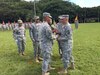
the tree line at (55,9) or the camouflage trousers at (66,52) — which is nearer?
the camouflage trousers at (66,52)

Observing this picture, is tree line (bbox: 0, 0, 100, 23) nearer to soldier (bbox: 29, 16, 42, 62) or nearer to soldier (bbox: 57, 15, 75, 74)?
soldier (bbox: 29, 16, 42, 62)

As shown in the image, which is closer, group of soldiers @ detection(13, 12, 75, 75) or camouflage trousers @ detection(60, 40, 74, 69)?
group of soldiers @ detection(13, 12, 75, 75)

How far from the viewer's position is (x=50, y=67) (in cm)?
1370

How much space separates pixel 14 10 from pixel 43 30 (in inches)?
3059

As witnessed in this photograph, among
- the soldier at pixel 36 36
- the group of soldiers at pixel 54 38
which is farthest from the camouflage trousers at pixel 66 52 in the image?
the soldier at pixel 36 36

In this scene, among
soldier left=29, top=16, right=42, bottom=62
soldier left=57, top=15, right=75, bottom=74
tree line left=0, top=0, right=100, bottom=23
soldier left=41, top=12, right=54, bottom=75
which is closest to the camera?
soldier left=41, top=12, right=54, bottom=75

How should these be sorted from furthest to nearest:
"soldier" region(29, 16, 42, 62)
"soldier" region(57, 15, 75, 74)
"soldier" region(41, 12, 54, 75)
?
"soldier" region(29, 16, 42, 62), "soldier" region(57, 15, 75, 74), "soldier" region(41, 12, 54, 75)

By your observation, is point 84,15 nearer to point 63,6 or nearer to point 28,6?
point 63,6

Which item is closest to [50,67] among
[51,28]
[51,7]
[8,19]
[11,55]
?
[51,28]

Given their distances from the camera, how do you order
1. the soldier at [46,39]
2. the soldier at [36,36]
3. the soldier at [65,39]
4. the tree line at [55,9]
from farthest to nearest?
the tree line at [55,9] → the soldier at [36,36] → the soldier at [65,39] → the soldier at [46,39]

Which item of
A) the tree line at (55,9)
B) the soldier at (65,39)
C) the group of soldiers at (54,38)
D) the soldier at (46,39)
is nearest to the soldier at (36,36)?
the group of soldiers at (54,38)

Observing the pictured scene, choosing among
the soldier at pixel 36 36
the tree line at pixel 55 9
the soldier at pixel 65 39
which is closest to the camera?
the soldier at pixel 65 39

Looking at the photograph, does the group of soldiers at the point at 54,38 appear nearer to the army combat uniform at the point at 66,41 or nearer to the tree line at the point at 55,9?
the army combat uniform at the point at 66,41

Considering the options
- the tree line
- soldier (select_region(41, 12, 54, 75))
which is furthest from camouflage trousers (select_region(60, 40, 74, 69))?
the tree line
